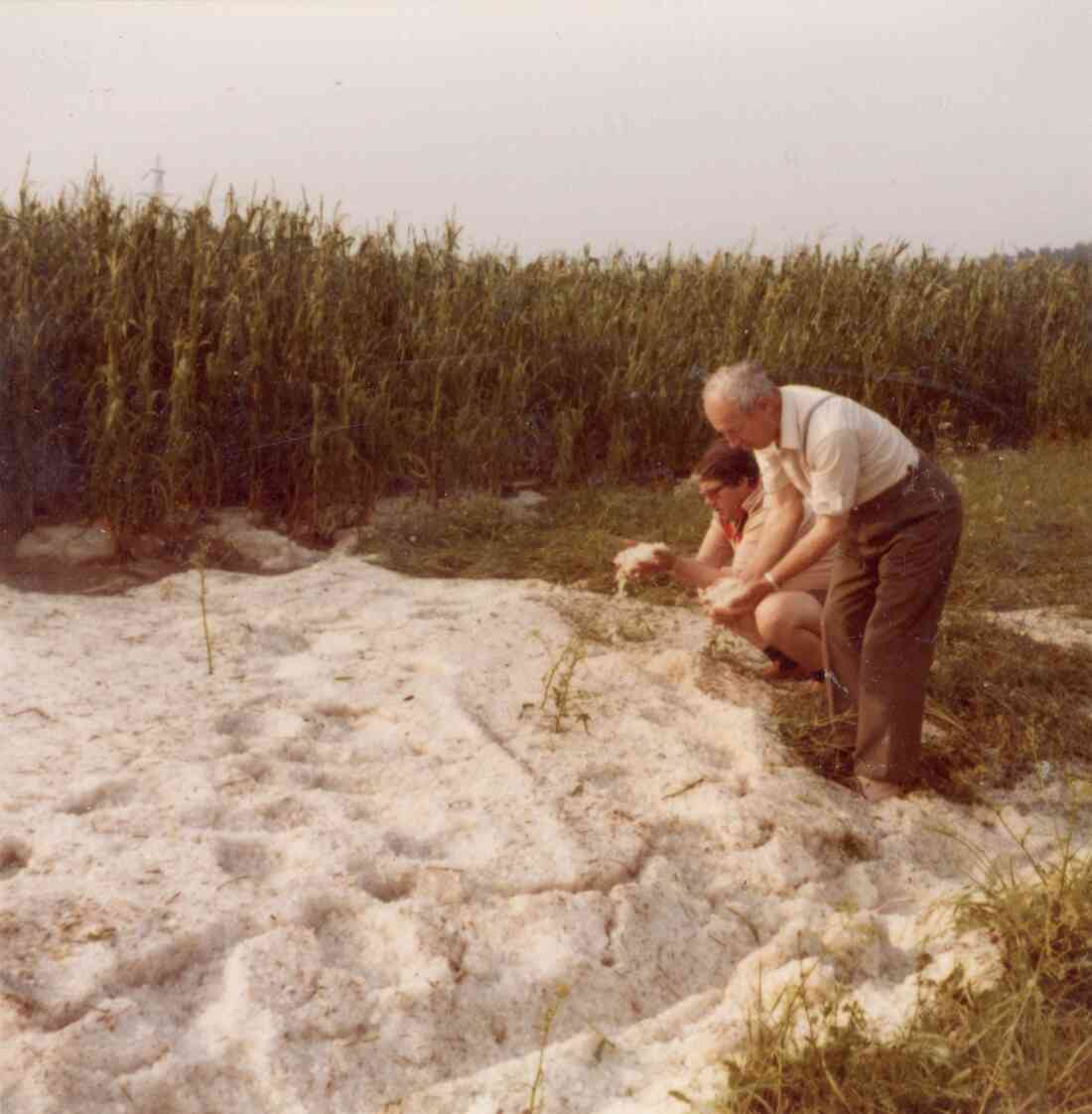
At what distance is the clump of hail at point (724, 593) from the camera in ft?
13.1

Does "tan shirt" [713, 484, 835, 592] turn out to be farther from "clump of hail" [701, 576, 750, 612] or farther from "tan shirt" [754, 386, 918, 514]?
"tan shirt" [754, 386, 918, 514]

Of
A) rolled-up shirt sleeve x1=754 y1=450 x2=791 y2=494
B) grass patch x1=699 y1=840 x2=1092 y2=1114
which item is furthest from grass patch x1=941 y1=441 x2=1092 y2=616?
grass patch x1=699 y1=840 x2=1092 y2=1114

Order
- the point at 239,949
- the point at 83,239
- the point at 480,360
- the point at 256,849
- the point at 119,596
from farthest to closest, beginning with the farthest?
the point at 480,360, the point at 83,239, the point at 119,596, the point at 256,849, the point at 239,949

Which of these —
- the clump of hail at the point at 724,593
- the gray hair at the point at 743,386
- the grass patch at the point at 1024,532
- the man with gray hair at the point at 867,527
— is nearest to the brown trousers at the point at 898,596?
the man with gray hair at the point at 867,527

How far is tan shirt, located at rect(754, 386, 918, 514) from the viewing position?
353 centimetres

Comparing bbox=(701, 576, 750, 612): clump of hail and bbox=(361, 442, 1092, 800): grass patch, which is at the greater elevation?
Answer: bbox=(701, 576, 750, 612): clump of hail

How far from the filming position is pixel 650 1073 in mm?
2455

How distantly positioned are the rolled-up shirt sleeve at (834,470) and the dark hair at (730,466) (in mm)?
794

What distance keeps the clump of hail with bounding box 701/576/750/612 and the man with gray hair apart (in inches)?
1.6

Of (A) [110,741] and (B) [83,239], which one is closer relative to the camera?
(A) [110,741]

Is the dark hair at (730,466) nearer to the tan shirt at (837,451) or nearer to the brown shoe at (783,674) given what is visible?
the tan shirt at (837,451)

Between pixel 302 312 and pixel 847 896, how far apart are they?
4616 millimetres

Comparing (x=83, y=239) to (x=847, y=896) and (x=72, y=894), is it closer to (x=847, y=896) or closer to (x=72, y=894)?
(x=72, y=894)

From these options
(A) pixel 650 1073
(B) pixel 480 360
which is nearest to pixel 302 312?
(B) pixel 480 360
